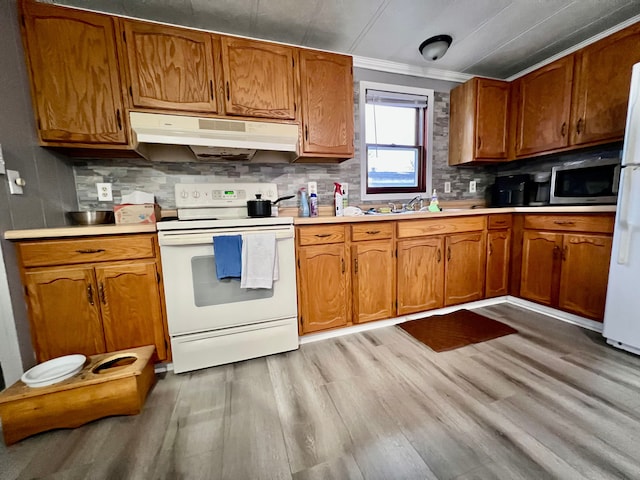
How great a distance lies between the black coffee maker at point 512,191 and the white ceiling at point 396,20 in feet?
3.85

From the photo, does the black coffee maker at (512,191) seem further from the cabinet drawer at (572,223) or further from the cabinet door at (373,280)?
the cabinet door at (373,280)

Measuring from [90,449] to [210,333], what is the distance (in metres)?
0.69

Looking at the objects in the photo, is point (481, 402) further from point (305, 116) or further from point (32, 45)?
point (32, 45)

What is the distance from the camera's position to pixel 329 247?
193 cm

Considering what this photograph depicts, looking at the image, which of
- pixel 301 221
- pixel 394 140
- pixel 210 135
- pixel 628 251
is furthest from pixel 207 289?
pixel 628 251

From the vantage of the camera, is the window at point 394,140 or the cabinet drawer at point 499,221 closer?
the cabinet drawer at point 499,221

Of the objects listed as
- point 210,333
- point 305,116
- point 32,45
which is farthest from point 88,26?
point 210,333

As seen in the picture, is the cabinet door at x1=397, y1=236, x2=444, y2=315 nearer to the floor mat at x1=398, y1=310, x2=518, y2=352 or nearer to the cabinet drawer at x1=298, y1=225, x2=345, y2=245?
the floor mat at x1=398, y1=310, x2=518, y2=352

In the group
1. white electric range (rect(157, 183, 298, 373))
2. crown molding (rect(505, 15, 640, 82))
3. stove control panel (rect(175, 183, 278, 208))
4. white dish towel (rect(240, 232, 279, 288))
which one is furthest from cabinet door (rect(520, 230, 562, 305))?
stove control panel (rect(175, 183, 278, 208))

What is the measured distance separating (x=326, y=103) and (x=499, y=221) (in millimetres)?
1943

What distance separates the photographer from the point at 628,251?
1.64m

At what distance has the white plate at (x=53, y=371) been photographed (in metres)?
1.20

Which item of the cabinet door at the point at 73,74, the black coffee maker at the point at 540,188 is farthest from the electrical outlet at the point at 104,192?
the black coffee maker at the point at 540,188

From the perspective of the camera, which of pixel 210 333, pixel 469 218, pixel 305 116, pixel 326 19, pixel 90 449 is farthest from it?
pixel 469 218
